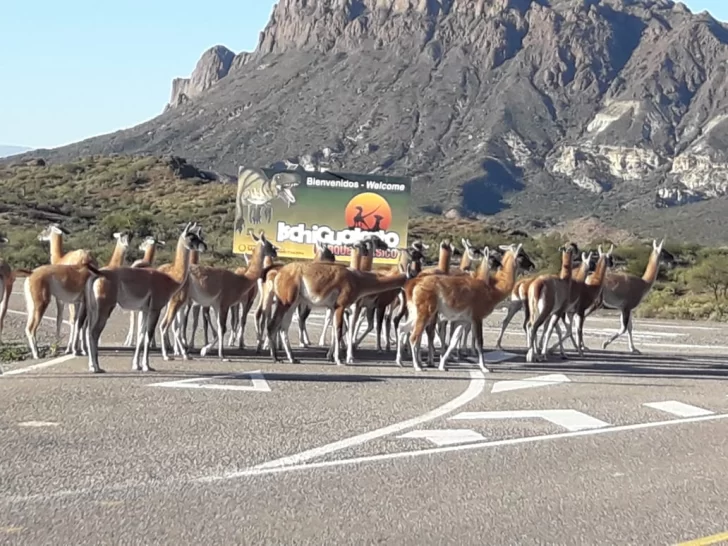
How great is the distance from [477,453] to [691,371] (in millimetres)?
9966

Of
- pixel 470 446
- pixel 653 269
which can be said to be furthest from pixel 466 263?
pixel 470 446

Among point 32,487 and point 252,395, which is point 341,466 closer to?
point 32,487

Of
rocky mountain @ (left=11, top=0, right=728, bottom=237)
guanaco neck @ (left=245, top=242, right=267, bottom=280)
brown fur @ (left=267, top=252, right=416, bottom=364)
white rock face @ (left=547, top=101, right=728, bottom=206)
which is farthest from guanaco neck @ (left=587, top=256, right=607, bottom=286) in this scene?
white rock face @ (left=547, top=101, right=728, bottom=206)

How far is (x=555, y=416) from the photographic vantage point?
46.1 feet

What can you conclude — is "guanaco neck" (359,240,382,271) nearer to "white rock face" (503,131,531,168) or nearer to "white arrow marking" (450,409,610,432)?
"white arrow marking" (450,409,610,432)

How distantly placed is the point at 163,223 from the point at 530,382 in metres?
50.0

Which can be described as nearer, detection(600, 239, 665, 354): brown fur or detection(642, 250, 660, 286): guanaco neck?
detection(600, 239, 665, 354): brown fur

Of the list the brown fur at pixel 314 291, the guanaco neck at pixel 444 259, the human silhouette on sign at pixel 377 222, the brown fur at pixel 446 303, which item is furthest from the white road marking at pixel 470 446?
the human silhouette on sign at pixel 377 222

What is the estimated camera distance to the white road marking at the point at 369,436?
34.9ft

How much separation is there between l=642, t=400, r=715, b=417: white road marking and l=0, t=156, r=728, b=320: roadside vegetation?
2409cm

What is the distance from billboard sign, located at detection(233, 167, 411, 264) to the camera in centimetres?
4894

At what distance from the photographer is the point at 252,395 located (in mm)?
15156

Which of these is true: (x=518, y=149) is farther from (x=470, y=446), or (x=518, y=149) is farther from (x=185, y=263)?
(x=470, y=446)

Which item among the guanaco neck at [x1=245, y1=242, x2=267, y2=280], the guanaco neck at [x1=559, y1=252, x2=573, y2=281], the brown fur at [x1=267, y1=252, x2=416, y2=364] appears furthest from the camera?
the guanaco neck at [x1=559, y1=252, x2=573, y2=281]
